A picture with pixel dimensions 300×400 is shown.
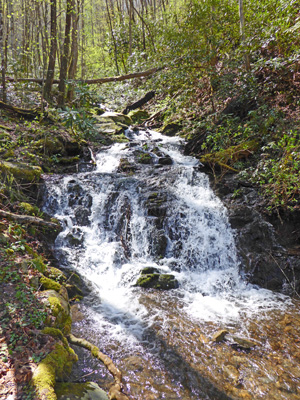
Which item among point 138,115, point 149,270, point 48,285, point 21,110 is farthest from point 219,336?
point 138,115

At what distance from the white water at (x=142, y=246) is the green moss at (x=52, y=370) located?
1.33 meters

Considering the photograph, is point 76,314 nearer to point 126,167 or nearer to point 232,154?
point 126,167

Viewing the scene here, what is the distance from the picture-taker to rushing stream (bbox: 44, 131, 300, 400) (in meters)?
3.40

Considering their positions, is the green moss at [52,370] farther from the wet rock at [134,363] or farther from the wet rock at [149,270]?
the wet rock at [149,270]

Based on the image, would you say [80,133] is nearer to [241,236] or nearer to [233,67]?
[233,67]

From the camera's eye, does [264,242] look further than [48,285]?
Yes

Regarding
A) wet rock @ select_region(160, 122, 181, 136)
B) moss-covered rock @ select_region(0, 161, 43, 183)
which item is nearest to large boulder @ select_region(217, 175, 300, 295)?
moss-covered rock @ select_region(0, 161, 43, 183)

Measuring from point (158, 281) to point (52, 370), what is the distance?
3.58m

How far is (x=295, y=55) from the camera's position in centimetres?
717

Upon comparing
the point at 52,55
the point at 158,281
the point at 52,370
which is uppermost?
the point at 52,55

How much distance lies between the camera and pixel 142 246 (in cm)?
703

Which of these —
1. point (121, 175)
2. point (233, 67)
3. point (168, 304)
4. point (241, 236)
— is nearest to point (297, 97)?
point (233, 67)

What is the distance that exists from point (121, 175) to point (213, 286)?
205 inches

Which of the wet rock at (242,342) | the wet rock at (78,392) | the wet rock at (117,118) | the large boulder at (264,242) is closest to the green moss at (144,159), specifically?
the large boulder at (264,242)
